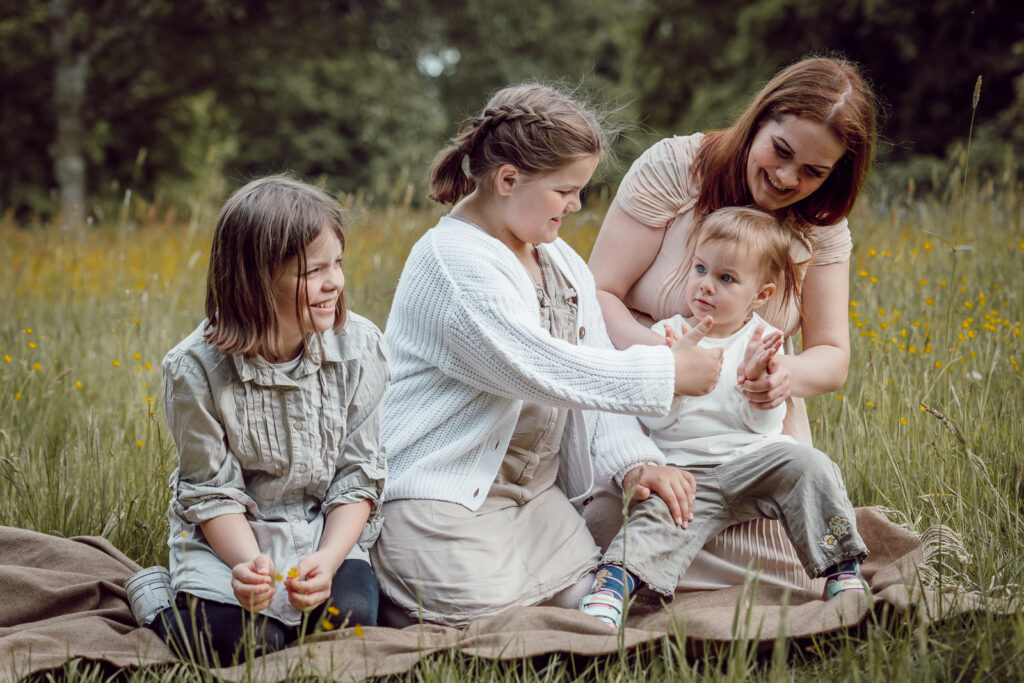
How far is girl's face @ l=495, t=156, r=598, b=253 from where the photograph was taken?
2.43m

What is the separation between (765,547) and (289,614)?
4.26 feet

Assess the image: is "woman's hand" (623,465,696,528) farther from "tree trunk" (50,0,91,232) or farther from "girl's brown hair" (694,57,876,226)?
"tree trunk" (50,0,91,232)

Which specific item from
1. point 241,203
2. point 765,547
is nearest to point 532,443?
point 765,547

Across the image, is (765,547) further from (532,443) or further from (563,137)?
(563,137)

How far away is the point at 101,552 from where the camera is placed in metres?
2.60

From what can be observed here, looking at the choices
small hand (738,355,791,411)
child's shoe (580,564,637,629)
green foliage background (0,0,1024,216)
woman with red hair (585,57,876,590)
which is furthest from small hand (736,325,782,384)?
green foliage background (0,0,1024,216)

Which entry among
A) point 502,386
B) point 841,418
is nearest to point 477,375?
point 502,386

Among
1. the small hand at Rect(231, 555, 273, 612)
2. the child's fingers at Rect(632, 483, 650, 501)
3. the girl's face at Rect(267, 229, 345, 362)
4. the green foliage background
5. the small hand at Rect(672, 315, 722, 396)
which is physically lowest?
the small hand at Rect(231, 555, 273, 612)

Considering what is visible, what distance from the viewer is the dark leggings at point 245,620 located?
6.89ft

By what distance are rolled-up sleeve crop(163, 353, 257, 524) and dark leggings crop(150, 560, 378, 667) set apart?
0.21m

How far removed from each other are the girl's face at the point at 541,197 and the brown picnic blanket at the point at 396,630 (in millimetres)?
972

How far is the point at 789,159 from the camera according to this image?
8.94 feet

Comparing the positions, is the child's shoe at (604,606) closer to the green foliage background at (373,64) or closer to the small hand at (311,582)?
the small hand at (311,582)

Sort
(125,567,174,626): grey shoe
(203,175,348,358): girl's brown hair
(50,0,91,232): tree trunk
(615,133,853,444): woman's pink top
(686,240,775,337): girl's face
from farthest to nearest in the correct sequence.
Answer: (50,0,91,232): tree trunk < (615,133,853,444): woman's pink top < (686,240,775,337): girl's face < (125,567,174,626): grey shoe < (203,175,348,358): girl's brown hair
